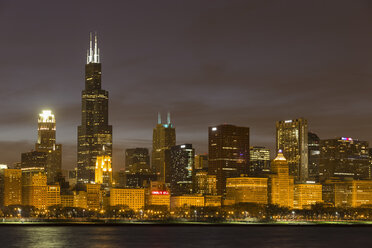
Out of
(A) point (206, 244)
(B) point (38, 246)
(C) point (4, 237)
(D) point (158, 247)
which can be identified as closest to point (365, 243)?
(A) point (206, 244)

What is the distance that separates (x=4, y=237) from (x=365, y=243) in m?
77.2

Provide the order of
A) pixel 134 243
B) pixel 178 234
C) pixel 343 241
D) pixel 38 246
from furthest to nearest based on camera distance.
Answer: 1. pixel 178 234
2. pixel 343 241
3. pixel 134 243
4. pixel 38 246

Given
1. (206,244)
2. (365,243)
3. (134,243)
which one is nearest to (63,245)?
(134,243)

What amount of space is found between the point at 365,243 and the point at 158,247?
4433 cm

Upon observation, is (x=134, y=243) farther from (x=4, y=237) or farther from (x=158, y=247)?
(x=4, y=237)

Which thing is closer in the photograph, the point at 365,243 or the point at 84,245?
the point at 84,245

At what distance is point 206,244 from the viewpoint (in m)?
149

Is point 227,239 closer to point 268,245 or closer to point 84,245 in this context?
point 268,245

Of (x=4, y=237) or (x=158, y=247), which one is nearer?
(x=158, y=247)

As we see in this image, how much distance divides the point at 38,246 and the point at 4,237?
93.7 ft

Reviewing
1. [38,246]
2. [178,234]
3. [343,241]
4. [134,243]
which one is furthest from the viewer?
[178,234]

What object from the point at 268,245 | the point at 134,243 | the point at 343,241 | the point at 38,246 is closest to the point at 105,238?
the point at 134,243

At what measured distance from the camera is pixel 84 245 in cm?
14312

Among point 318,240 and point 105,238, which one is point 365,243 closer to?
point 318,240
